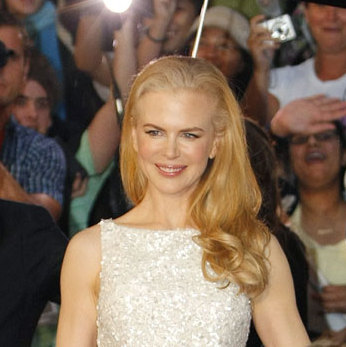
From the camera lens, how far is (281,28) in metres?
3.79

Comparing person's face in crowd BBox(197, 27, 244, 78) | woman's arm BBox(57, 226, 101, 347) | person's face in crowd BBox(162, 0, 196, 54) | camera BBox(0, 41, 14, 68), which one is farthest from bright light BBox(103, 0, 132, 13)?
woman's arm BBox(57, 226, 101, 347)

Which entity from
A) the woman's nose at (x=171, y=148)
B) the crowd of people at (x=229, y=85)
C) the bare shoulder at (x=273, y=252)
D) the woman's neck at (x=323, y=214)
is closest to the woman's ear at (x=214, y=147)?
the woman's nose at (x=171, y=148)

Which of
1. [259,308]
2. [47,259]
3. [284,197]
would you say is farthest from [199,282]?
[284,197]

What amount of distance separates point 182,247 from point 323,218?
1535mm

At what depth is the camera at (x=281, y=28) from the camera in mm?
3775

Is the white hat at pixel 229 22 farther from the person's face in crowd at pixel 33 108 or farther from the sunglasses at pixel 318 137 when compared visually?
the person's face in crowd at pixel 33 108

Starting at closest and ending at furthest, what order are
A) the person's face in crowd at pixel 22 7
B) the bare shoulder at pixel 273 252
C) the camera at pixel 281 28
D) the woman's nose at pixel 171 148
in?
1. the woman's nose at pixel 171 148
2. the bare shoulder at pixel 273 252
3. the person's face in crowd at pixel 22 7
4. the camera at pixel 281 28

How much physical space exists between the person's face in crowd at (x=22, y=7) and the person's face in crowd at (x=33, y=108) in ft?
0.89

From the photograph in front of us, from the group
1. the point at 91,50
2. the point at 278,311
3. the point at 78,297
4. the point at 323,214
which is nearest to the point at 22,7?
the point at 91,50

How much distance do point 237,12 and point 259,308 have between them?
5.58 ft

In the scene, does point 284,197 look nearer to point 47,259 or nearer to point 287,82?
point 287,82

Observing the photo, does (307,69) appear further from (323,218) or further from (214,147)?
(214,147)

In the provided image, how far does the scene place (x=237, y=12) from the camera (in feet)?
12.3

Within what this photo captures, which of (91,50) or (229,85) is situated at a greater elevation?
(91,50)
